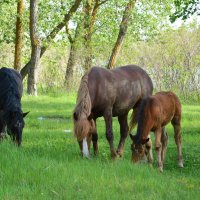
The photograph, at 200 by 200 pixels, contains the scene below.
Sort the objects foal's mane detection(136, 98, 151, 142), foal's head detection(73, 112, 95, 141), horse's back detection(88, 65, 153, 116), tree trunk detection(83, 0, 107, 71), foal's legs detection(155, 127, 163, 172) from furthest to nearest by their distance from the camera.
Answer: tree trunk detection(83, 0, 107, 71) < horse's back detection(88, 65, 153, 116) < foal's legs detection(155, 127, 163, 172) < foal's mane detection(136, 98, 151, 142) < foal's head detection(73, 112, 95, 141)

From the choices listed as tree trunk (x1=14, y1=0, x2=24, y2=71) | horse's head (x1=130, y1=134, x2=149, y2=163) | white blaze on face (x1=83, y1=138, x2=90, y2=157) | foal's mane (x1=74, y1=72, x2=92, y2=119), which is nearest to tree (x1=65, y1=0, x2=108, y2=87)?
tree trunk (x1=14, y1=0, x2=24, y2=71)

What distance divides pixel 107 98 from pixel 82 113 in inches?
41.4

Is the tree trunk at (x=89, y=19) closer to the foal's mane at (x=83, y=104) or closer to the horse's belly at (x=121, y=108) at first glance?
the horse's belly at (x=121, y=108)

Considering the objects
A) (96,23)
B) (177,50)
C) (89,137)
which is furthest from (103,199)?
(96,23)

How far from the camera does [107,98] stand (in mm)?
10570

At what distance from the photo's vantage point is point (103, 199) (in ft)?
21.9

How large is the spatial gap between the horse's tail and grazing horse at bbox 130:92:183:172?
0.90 metres

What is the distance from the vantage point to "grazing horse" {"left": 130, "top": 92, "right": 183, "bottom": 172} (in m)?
9.54

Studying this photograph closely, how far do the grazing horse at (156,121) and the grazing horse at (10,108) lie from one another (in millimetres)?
2430

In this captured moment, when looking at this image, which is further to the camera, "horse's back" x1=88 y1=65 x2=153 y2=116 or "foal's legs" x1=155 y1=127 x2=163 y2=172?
"horse's back" x1=88 y1=65 x2=153 y2=116

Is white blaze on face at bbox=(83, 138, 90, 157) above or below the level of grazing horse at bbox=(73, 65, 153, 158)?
below

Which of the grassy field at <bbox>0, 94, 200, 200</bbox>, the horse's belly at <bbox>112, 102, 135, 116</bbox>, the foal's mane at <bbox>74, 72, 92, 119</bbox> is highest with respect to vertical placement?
the foal's mane at <bbox>74, 72, 92, 119</bbox>

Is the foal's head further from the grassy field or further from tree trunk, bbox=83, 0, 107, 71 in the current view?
tree trunk, bbox=83, 0, 107, 71

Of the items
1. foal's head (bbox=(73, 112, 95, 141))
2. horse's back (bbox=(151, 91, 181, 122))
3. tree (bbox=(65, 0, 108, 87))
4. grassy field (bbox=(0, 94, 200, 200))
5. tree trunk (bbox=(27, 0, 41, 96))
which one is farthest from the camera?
tree (bbox=(65, 0, 108, 87))
